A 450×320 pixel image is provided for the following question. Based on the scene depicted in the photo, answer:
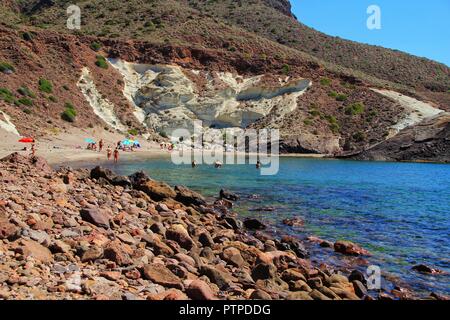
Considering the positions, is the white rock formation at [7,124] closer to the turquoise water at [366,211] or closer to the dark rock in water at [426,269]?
the turquoise water at [366,211]

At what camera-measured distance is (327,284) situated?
905 centimetres

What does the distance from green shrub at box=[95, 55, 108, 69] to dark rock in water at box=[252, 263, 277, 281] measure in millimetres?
65771

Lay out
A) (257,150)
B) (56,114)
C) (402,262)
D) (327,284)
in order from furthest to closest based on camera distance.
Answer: (257,150) < (56,114) < (402,262) < (327,284)

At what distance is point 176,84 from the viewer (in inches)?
2721

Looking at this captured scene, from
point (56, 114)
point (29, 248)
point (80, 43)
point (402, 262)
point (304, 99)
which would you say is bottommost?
point (402, 262)

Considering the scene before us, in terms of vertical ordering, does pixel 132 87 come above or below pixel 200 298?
above

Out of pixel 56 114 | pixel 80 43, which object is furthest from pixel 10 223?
pixel 80 43

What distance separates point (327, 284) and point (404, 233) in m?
7.60

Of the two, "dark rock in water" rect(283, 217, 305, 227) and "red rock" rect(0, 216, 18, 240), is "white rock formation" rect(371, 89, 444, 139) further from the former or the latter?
"red rock" rect(0, 216, 18, 240)

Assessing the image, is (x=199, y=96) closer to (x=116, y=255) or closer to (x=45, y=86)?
(x=45, y=86)

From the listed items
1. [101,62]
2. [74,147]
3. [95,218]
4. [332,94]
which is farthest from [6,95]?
[332,94]
